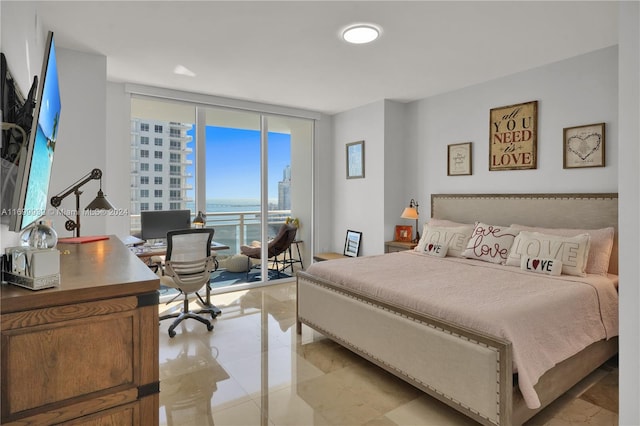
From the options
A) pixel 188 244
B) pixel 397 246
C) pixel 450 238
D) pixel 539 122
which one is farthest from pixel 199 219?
pixel 539 122

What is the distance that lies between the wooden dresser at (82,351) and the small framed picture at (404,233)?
13.1ft

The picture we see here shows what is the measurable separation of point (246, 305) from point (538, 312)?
3.21m

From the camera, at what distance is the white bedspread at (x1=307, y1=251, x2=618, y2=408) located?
201 cm

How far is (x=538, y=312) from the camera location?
2.16 m

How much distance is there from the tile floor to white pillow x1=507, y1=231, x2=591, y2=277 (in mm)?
802

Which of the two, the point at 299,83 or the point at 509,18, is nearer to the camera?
the point at 509,18

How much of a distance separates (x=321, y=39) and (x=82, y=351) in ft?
8.90

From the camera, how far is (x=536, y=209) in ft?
12.0

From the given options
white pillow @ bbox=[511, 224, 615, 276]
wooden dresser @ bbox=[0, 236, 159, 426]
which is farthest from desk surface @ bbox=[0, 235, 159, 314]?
white pillow @ bbox=[511, 224, 615, 276]

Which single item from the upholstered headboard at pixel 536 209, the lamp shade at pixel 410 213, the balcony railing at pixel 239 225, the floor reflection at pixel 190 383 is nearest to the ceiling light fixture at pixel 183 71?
the balcony railing at pixel 239 225

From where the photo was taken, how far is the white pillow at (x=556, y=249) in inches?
114

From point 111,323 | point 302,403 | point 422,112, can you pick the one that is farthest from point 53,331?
point 422,112

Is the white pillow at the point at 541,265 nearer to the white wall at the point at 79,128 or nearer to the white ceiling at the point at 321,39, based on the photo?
the white ceiling at the point at 321,39

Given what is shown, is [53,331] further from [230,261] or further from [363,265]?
[230,261]
